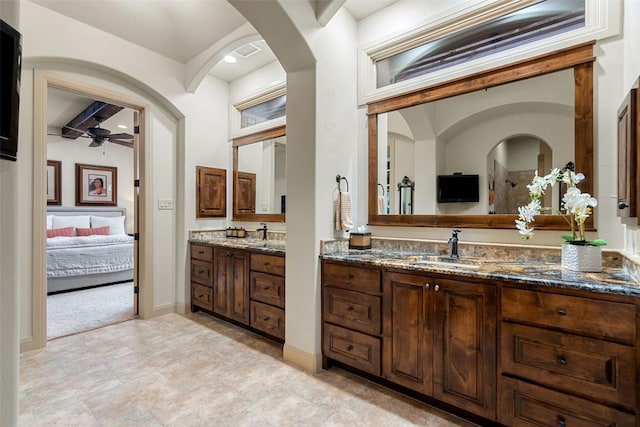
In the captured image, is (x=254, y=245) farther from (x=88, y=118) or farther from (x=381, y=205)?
(x=88, y=118)

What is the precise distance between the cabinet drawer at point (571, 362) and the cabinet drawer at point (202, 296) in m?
2.89

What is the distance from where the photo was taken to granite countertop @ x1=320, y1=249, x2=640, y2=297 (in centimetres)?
138

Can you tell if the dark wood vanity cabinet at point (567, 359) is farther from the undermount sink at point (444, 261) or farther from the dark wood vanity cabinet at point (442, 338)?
the undermount sink at point (444, 261)

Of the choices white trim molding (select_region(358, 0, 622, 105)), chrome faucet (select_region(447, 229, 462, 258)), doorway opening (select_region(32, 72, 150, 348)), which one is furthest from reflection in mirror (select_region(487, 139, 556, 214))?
doorway opening (select_region(32, 72, 150, 348))

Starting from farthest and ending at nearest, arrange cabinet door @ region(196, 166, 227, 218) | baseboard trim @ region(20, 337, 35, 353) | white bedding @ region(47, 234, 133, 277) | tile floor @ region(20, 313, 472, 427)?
white bedding @ region(47, 234, 133, 277)
cabinet door @ region(196, 166, 227, 218)
baseboard trim @ region(20, 337, 35, 353)
tile floor @ region(20, 313, 472, 427)

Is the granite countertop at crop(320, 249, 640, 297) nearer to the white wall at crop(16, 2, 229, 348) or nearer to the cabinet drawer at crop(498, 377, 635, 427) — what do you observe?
the cabinet drawer at crop(498, 377, 635, 427)

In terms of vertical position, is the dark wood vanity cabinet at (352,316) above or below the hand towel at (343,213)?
below

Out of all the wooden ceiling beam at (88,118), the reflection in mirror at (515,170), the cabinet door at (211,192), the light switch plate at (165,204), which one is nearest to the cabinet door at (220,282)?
the cabinet door at (211,192)

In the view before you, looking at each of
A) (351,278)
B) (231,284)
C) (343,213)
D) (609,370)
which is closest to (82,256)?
(231,284)

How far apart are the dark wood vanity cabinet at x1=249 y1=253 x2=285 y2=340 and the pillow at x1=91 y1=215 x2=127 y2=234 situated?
5.39m

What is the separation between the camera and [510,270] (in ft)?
5.62

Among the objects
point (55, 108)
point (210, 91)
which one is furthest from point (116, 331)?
point (55, 108)

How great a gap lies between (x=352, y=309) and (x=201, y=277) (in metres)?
2.13

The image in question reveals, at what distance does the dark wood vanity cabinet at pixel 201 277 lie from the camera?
3.50 meters
